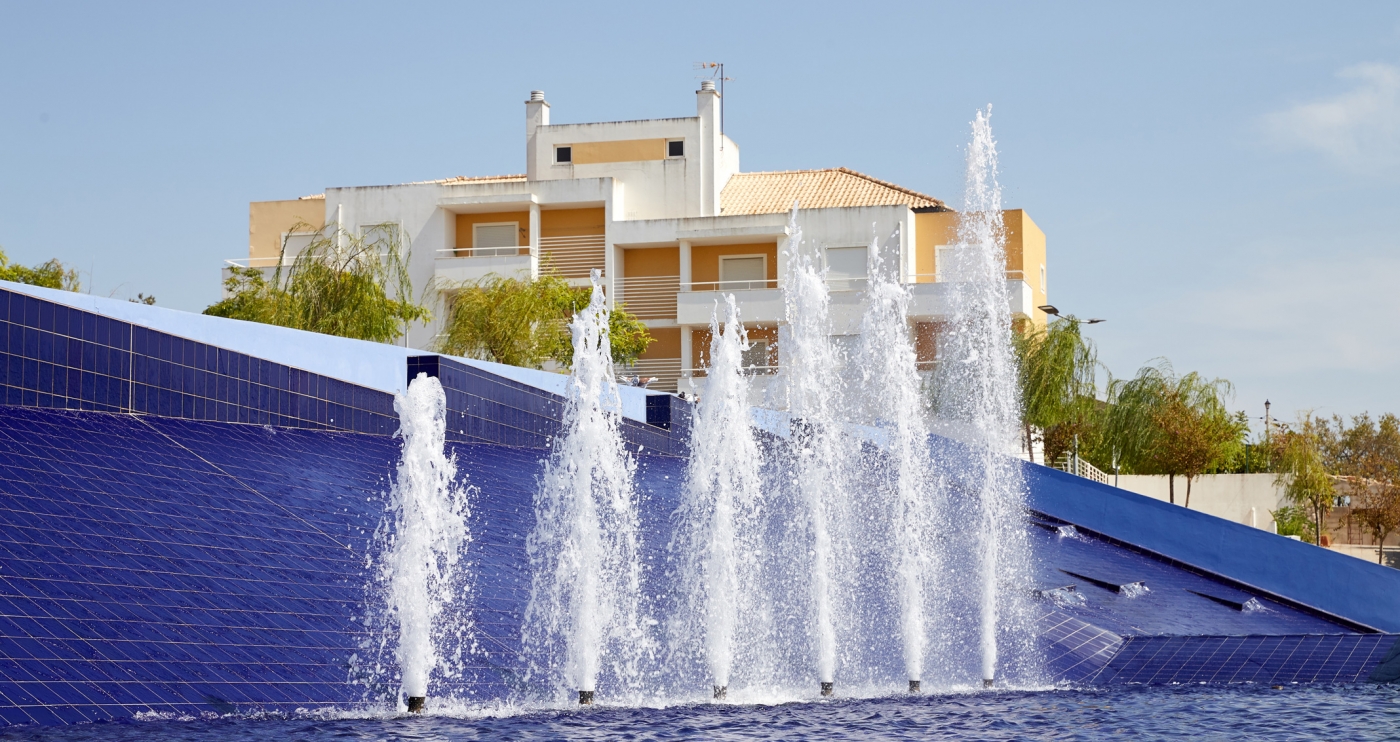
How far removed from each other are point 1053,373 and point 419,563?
2270 cm

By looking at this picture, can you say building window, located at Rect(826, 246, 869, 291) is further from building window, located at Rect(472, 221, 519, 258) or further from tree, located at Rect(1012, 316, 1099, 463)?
building window, located at Rect(472, 221, 519, 258)

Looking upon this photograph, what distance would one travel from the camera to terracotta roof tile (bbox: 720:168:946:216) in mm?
36875

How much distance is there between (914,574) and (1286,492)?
95.0ft

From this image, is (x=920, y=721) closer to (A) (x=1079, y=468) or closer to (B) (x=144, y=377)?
(B) (x=144, y=377)

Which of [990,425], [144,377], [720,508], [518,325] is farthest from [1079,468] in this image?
[144,377]

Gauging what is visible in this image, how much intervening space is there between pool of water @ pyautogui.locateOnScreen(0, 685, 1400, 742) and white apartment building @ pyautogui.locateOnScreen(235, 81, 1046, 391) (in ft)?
69.4

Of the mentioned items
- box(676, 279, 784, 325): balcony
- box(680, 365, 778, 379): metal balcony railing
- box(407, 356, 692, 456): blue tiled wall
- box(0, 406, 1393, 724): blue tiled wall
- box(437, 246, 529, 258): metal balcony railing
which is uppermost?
box(437, 246, 529, 258): metal balcony railing

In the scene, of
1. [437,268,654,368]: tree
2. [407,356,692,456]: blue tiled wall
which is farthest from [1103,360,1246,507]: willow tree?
[407,356,692,456]: blue tiled wall

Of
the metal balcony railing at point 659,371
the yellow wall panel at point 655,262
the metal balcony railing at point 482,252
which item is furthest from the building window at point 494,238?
the metal balcony railing at point 659,371

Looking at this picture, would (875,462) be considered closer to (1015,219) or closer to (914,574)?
(914,574)

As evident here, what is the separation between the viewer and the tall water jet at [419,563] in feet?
31.0

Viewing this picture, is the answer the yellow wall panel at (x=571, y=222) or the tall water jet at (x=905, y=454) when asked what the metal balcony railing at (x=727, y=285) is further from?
the tall water jet at (x=905, y=454)

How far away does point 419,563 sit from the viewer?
9.80m

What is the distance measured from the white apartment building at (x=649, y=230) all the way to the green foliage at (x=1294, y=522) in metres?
8.13
